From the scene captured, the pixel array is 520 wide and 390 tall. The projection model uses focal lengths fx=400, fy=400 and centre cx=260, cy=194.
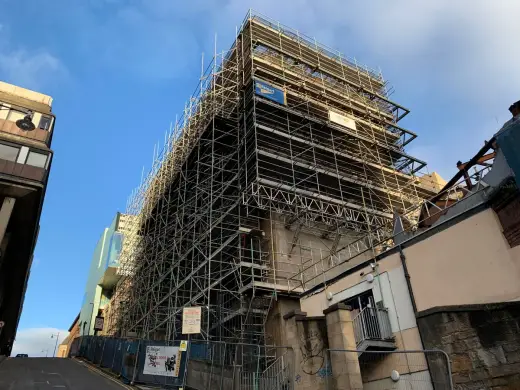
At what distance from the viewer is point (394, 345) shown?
13148 millimetres

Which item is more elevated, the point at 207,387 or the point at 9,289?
the point at 9,289

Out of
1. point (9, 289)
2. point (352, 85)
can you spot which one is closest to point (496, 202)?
point (352, 85)

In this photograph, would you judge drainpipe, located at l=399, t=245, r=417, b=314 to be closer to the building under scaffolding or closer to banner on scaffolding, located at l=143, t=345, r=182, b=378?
the building under scaffolding

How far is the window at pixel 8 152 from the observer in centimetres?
2634

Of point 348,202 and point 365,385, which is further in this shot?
point 348,202

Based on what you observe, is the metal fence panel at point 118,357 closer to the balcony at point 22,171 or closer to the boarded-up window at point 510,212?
the balcony at point 22,171

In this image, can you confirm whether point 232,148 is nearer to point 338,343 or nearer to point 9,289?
point 338,343

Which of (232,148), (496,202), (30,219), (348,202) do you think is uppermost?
(232,148)

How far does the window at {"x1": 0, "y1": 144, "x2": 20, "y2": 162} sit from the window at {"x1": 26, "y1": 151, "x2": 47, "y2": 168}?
0.83 metres

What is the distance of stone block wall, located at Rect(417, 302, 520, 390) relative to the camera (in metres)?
9.55

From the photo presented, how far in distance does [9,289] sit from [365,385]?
140 feet

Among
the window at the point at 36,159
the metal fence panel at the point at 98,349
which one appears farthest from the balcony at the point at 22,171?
the metal fence panel at the point at 98,349

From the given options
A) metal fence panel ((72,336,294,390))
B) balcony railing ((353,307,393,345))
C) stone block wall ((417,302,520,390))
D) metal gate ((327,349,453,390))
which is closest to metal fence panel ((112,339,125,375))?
metal fence panel ((72,336,294,390))

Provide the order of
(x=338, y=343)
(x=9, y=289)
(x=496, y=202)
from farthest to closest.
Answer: (x=9, y=289), (x=338, y=343), (x=496, y=202)
